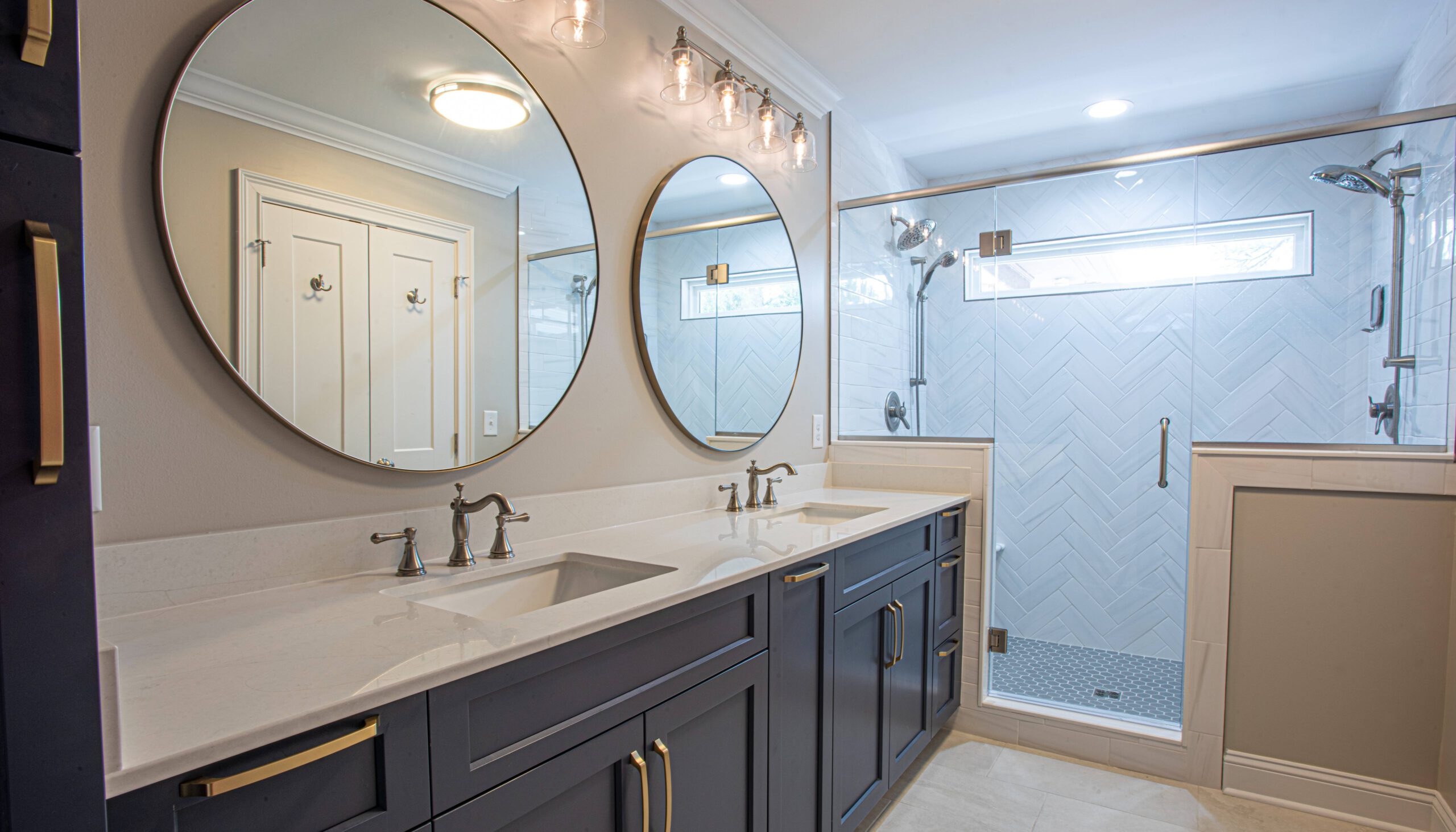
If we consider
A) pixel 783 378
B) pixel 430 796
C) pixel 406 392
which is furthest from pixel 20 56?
pixel 783 378

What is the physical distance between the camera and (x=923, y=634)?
2.33m

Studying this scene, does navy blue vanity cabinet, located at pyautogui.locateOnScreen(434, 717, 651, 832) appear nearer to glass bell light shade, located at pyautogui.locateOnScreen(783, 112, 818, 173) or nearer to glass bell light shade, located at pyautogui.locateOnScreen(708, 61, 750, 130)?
glass bell light shade, located at pyautogui.locateOnScreen(708, 61, 750, 130)

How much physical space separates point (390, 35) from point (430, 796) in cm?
130

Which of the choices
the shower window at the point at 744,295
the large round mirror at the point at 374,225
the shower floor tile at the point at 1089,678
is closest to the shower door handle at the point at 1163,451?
the shower floor tile at the point at 1089,678

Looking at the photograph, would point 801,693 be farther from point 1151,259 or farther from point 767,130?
point 1151,259

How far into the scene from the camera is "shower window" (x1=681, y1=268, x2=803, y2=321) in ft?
7.20

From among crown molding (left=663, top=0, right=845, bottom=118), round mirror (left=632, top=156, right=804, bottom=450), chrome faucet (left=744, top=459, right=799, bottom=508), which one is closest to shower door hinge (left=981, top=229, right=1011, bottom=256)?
round mirror (left=632, top=156, right=804, bottom=450)

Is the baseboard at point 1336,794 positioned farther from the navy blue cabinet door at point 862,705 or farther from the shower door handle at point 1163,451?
the navy blue cabinet door at point 862,705

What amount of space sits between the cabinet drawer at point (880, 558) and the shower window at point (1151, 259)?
1.06 metres

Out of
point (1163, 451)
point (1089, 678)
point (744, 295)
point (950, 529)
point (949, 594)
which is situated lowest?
point (1089, 678)

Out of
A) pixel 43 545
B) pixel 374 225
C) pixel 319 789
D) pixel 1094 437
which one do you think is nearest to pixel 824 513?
pixel 1094 437

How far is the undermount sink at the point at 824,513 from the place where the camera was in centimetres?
234

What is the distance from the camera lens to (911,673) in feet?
7.30

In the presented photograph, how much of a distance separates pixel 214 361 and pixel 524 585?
0.66m
